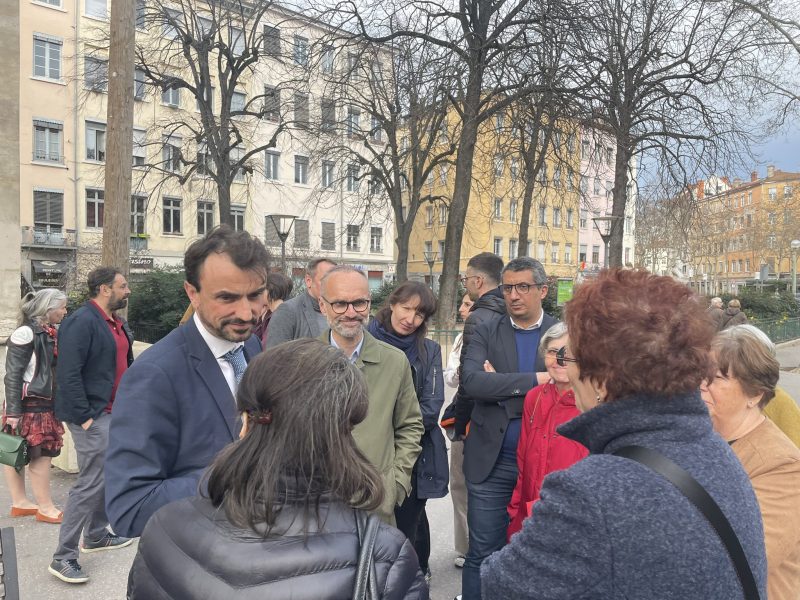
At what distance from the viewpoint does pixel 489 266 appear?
13.9 ft

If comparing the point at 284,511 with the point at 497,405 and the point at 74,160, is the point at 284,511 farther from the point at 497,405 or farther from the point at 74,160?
the point at 74,160

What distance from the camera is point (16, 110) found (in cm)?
826

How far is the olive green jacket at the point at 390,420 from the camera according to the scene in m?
2.75

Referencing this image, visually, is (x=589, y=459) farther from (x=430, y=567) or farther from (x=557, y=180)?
(x=557, y=180)

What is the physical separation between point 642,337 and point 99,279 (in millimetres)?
4039

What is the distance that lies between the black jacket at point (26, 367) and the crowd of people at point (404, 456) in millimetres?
2832

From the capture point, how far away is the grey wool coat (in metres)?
1.08

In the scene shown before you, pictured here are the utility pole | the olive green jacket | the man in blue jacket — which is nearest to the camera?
the olive green jacket

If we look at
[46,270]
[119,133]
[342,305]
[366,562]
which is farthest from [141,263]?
[366,562]

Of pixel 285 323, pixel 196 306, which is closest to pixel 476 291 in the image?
pixel 285 323

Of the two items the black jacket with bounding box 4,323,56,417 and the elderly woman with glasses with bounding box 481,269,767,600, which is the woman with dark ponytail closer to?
the black jacket with bounding box 4,323,56,417

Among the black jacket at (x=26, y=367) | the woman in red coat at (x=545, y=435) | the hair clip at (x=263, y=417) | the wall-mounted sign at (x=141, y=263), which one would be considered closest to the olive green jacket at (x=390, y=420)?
the woman in red coat at (x=545, y=435)

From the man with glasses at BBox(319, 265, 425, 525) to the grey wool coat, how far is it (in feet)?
5.02

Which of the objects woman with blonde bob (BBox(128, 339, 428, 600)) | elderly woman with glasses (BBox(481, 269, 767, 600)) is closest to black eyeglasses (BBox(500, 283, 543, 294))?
elderly woman with glasses (BBox(481, 269, 767, 600))
